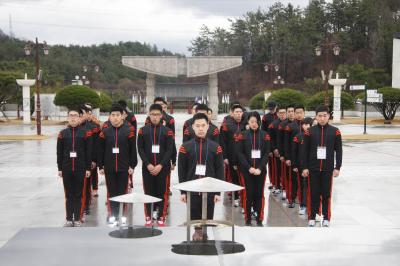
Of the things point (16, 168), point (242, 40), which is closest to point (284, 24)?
point (242, 40)

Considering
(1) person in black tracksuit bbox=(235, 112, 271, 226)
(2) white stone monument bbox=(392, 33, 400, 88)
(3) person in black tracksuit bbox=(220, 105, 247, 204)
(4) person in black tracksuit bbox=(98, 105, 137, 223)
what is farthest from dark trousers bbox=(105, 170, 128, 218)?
(2) white stone monument bbox=(392, 33, 400, 88)

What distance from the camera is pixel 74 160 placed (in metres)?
7.01

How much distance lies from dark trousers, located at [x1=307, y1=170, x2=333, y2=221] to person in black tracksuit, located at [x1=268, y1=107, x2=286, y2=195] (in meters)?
2.24

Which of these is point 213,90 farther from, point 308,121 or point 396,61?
point 308,121

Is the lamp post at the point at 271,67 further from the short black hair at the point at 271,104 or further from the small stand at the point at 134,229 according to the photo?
the small stand at the point at 134,229

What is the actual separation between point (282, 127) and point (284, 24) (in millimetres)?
80788

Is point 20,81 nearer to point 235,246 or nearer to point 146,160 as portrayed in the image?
point 146,160

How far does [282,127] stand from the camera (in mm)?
9023

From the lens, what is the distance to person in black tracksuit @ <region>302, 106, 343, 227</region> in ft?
22.8

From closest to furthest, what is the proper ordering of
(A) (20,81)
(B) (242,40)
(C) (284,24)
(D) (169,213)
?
(D) (169,213), (A) (20,81), (C) (284,24), (B) (242,40)

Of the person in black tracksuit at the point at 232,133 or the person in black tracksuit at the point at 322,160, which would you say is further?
the person in black tracksuit at the point at 232,133

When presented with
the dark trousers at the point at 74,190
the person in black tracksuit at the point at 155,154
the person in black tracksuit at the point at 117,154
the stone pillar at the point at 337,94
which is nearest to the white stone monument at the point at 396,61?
the stone pillar at the point at 337,94

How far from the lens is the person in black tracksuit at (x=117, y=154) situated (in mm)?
7074

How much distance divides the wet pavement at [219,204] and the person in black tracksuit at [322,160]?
450 millimetres
